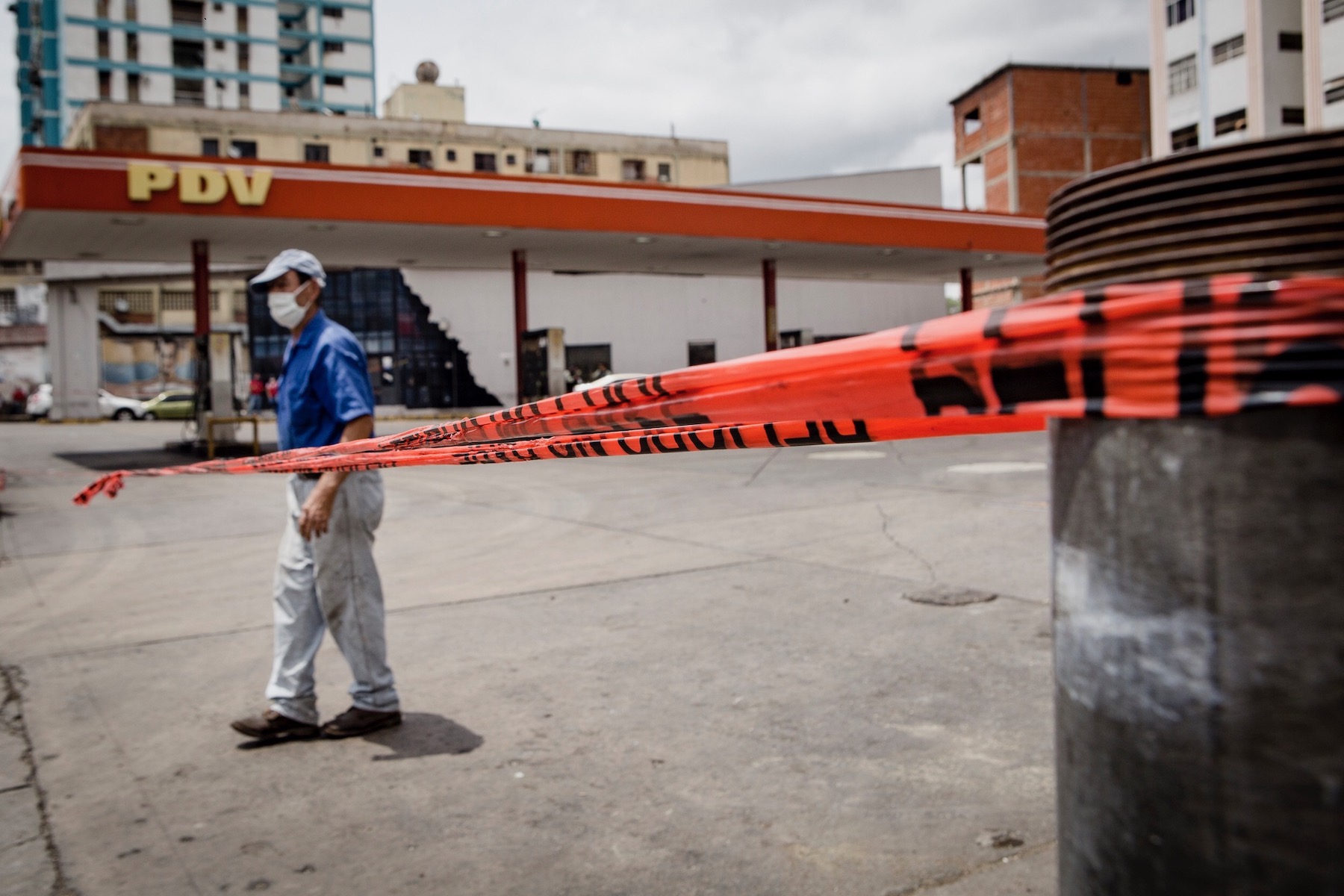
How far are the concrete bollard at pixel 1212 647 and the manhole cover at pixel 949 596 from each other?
4.77m

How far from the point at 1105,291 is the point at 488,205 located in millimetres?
19303

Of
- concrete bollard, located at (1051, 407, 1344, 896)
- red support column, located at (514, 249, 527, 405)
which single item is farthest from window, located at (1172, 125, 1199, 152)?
concrete bollard, located at (1051, 407, 1344, 896)

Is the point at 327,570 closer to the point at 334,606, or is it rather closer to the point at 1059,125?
the point at 334,606

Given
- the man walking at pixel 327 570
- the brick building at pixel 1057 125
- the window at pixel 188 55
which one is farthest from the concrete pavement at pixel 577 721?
the window at pixel 188 55

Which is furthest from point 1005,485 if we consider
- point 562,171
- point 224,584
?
point 562,171

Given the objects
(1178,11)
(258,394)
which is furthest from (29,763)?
(1178,11)

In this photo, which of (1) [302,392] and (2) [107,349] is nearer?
(1) [302,392]

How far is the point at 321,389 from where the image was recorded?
4.03 metres

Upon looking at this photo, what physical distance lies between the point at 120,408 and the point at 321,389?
142ft

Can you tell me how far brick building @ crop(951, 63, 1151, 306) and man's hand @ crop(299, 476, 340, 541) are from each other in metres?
52.0

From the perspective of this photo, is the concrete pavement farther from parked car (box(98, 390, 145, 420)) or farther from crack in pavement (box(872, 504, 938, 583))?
parked car (box(98, 390, 145, 420))

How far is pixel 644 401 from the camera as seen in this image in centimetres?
176

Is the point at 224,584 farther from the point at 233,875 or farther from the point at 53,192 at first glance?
the point at 53,192

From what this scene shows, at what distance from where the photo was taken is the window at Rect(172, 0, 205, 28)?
6906cm
